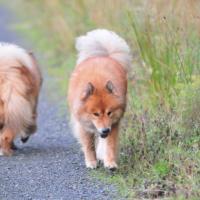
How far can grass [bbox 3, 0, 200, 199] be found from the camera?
782 centimetres

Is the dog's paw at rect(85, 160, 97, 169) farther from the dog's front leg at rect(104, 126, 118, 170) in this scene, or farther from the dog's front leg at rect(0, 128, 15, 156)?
the dog's front leg at rect(0, 128, 15, 156)

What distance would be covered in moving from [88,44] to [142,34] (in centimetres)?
84

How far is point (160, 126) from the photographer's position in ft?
29.1

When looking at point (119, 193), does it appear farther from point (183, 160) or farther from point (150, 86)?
point (150, 86)

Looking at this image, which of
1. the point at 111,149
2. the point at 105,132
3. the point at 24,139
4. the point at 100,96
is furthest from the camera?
the point at 24,139

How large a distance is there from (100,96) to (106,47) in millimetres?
1084

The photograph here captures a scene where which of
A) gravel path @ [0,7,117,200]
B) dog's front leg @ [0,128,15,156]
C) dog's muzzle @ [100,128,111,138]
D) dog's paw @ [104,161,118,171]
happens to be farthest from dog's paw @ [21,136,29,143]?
dog's muzzle @ [100,128,111,138]

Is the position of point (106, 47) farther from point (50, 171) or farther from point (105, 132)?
point (50, 171)

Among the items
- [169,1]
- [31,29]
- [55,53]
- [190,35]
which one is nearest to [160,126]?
[190,35]

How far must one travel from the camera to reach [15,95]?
31.8ft

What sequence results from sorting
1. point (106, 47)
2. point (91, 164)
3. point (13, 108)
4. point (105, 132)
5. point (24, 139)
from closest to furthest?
point (105, 132) < point (91, 164) < point (106, 47) < point (13, 108) < point (24, 139)

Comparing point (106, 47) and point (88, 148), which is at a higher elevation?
point (106, 47)

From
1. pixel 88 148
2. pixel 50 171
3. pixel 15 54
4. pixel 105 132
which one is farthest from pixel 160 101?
pixel 15 54

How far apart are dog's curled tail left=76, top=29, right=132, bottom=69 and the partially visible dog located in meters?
0.76
